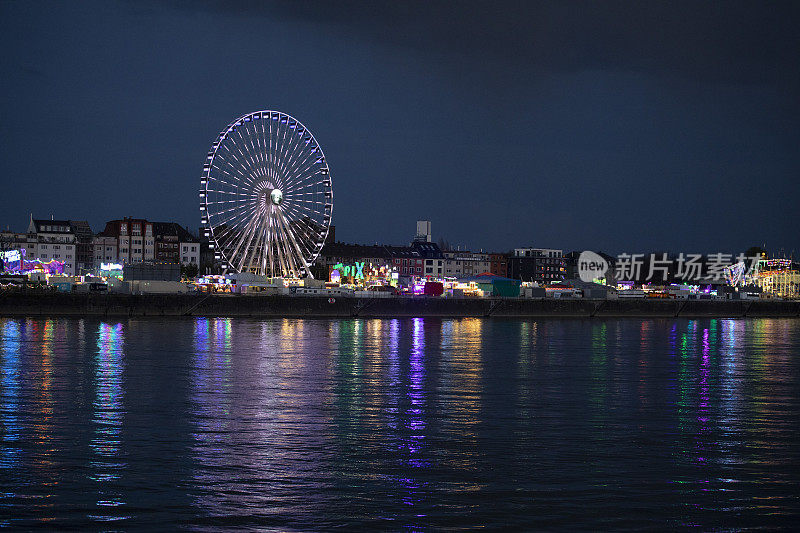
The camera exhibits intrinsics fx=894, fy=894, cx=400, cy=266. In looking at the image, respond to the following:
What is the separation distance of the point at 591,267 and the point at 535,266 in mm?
62888

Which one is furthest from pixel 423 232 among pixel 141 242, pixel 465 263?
pixel 141 242

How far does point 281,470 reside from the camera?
1666cm

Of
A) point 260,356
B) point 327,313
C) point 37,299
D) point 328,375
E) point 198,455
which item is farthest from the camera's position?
point 327,313

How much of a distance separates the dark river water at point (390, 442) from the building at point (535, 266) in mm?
153784

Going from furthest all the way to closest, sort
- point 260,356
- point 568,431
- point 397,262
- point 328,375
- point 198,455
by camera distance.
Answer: point 397,262
point 260,356
point 328,375
point 568,431
point 198,455

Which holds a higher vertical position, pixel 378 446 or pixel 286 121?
pixel 286 121

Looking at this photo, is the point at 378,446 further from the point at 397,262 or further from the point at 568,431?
the point at 397,262

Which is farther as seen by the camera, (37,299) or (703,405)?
(37,299)

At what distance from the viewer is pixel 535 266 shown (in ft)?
638

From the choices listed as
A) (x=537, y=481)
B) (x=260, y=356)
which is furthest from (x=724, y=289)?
(x=537, y=481)

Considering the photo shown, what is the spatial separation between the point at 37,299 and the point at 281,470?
6657cm

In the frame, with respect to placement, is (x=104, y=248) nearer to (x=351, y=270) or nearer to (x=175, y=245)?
(x=175, y=245)

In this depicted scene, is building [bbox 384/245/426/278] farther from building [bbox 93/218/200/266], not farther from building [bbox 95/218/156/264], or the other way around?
building [bbox 95/218/156/264]

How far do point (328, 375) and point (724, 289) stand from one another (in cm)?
10743
